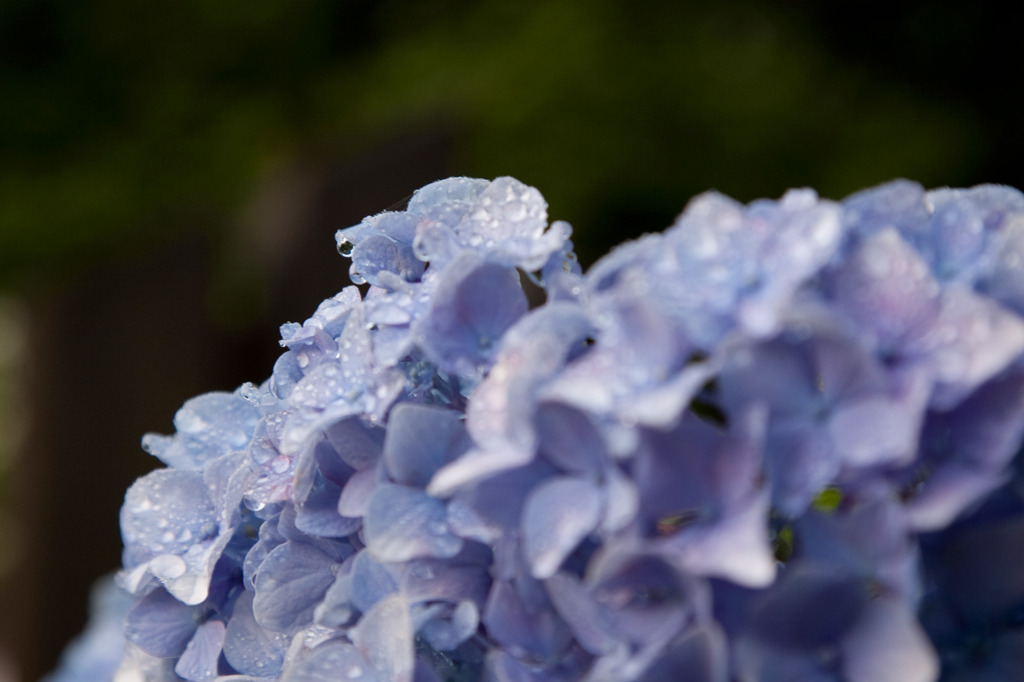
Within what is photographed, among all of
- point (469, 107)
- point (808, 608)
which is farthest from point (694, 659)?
point (469, 107)

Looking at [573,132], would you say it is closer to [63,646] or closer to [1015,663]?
[63,646]

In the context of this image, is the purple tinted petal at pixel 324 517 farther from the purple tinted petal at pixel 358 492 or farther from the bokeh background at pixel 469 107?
the bokeh background at pixel 469 107

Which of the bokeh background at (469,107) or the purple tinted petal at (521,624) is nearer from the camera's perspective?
the purple tinted petal at (521,624)

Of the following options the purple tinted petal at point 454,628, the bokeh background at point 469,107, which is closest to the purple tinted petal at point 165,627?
the purple tinted petal at point 454,628

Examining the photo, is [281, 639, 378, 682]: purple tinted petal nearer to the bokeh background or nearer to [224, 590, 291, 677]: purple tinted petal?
[224, 590, 291, 677]: purple tinted petal

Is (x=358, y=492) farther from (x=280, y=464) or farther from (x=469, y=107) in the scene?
(x=469, y=107)

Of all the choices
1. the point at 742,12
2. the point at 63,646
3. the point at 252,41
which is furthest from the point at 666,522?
the point at 252,41
